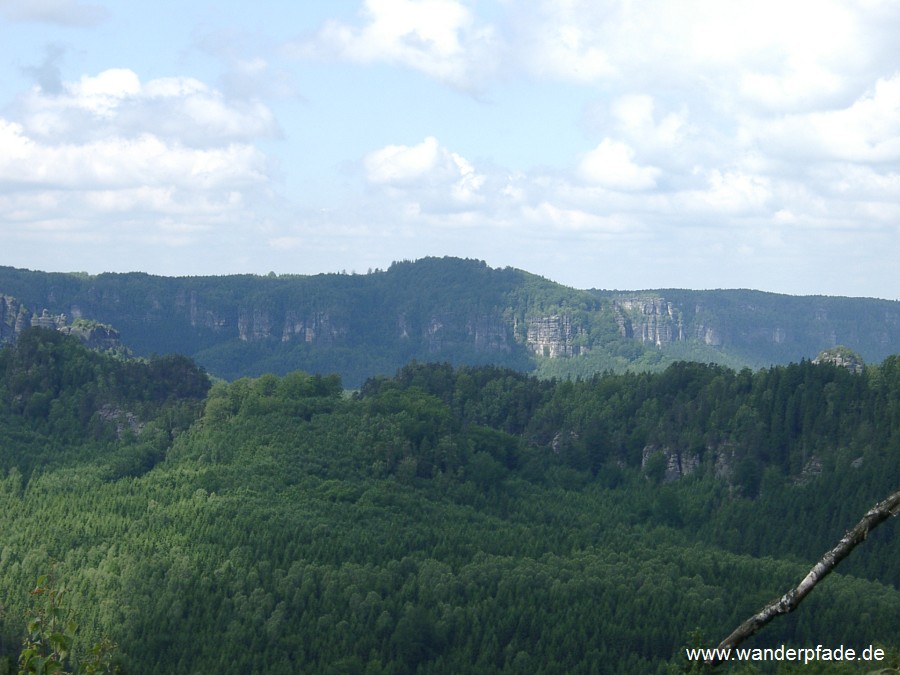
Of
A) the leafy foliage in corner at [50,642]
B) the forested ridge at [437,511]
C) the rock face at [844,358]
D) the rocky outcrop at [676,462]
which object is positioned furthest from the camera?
the rock face at [844,358]

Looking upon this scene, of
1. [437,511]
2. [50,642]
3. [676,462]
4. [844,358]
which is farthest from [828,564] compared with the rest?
[844,358]

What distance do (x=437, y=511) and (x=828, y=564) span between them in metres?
98.7

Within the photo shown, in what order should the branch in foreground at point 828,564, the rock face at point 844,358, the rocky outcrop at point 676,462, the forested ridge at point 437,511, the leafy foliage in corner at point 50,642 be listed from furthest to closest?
1. the rock face at point 844,358
2. the rocky outcrop at point 676,462
3. the forested ridge at point 437,511
4. the leafy foliage in corner at point 50,642
5. the branch in foreground at point 828,564

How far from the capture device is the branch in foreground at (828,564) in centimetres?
1695

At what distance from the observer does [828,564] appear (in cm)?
1744

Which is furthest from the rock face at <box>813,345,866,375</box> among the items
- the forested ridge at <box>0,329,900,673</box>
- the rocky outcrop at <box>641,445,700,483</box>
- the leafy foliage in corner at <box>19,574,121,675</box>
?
the leafy foliage in corner at <box>19,574,121,675</box>

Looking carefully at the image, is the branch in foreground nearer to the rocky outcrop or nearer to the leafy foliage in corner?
the leafy foliage in corner

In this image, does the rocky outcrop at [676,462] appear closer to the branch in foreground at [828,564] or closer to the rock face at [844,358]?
the rock face at [844,358]

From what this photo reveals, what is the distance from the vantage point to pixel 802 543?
119m

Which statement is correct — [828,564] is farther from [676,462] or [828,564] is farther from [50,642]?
[676,462]

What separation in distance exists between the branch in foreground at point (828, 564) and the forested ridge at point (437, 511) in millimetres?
35631

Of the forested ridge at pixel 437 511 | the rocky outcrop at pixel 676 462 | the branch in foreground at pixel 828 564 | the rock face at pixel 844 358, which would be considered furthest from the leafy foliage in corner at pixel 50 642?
the rock face at pixel 844 358

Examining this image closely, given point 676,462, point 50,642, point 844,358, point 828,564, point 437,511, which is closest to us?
point 828,564

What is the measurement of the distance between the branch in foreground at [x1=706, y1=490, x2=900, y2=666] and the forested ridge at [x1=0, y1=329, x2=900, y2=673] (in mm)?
35631
